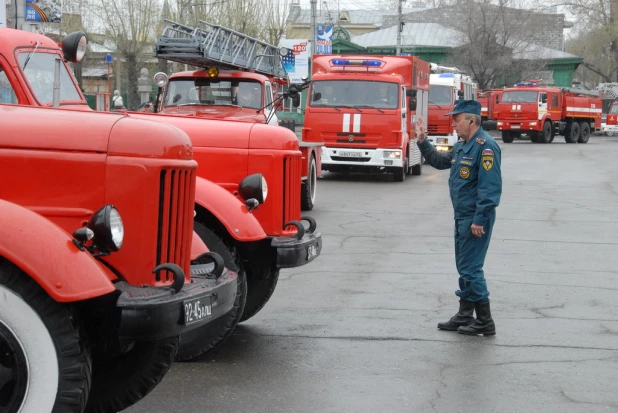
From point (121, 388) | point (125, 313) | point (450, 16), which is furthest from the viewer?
point (450, 16)

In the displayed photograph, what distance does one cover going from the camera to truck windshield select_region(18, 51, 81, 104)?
7004mm

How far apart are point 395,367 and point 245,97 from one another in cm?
867

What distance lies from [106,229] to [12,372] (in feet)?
2.38

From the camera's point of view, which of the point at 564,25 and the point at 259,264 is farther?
the point at 564,25

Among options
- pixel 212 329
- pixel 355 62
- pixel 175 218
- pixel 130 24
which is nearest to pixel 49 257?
pixel 175 218

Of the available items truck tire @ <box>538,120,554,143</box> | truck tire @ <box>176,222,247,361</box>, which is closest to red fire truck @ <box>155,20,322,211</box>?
truck tire @ <box>176,222,247,361</box>

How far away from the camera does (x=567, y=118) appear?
155ft

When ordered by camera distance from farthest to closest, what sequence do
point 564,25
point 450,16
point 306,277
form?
point 564,25 → point 450,16 → point 306,277

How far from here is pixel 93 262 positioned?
423 cm

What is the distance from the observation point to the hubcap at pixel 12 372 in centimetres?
411

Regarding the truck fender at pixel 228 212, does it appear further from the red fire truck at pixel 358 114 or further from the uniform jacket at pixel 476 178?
the red fire truck at pixel 358 114

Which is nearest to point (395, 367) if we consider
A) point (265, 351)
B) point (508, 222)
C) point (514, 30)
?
point (265, 351)

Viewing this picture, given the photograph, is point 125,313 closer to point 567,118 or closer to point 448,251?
point 448,251

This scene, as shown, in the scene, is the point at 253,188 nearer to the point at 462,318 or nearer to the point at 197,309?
the point at 462,318
